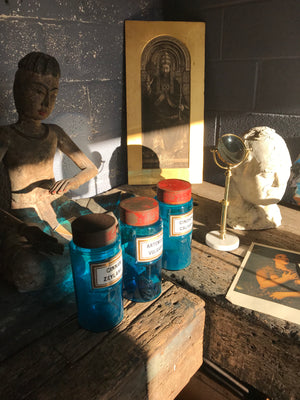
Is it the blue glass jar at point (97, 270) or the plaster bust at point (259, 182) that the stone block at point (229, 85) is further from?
the blue glass jar at point (97, 270)

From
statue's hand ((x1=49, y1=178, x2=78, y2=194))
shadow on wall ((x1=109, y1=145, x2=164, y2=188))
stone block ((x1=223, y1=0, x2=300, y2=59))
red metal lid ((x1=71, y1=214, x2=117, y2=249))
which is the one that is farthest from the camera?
shadow on wall ((x1=109, y1=145, x2=164, y2=188))

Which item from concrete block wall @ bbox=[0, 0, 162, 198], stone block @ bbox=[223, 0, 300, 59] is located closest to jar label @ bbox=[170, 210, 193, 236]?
concrete block wall @ bbox=[0, 0, 162, 198]

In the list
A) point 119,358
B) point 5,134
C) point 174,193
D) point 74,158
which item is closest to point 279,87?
point 174,193

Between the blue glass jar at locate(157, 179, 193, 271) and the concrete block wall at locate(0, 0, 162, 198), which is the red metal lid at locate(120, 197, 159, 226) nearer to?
the blue glass jar at locate(157, 179, 193, 271)

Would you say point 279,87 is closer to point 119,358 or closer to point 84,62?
point 84,62

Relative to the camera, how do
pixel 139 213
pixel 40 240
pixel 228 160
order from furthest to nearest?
pixel 228 160 < pixel 40 240 < pixel 139 213

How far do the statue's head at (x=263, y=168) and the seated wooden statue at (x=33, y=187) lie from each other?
64 centimetres

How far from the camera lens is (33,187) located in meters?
1.20

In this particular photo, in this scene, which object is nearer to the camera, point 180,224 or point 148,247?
point 148,247

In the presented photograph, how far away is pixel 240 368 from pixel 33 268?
766 mm

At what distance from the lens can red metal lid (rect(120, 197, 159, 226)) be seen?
917mm

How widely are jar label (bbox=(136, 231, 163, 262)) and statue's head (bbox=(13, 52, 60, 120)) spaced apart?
0.59 meters

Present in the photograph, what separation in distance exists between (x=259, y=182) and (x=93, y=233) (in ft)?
2.67

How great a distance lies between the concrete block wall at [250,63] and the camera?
1.59 meters
